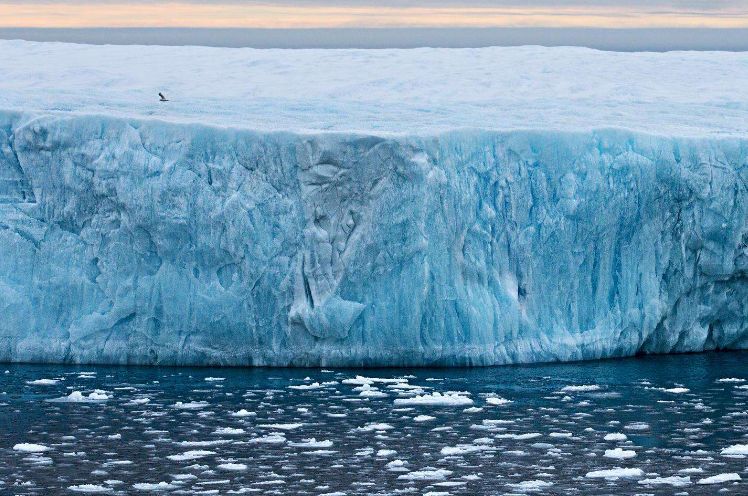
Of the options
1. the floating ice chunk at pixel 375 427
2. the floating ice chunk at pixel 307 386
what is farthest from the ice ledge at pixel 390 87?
the floating ice chunk at pixel 375 427

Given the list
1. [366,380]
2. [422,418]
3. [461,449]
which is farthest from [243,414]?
[461,449]

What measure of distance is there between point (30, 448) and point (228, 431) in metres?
1.58

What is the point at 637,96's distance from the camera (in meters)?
17.8

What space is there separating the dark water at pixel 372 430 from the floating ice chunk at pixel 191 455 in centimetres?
2

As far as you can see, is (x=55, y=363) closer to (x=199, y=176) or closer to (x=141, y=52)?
(x=199, y=176)

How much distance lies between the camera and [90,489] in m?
10.1

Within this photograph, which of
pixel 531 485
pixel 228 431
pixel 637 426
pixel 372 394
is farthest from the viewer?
pixel 372 394

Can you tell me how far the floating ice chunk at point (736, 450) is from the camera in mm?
11292

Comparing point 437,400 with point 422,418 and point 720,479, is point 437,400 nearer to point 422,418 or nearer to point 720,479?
point 422,418

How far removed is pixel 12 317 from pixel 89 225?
3.96 ft

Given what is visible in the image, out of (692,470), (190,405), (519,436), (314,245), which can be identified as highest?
(314,245)

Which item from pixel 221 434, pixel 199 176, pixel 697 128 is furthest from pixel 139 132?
pixel 697 128

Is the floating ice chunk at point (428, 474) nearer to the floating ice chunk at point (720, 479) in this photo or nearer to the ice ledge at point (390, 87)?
the floating ice chunk at point (720, 479)

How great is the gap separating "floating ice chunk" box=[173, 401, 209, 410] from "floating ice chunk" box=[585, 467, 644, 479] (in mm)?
3841
